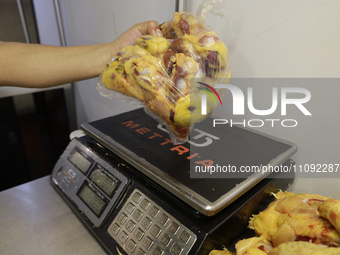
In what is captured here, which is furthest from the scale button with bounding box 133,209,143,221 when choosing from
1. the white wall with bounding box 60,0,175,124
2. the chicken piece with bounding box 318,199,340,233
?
the white wall with bounding box 60,0,175,124

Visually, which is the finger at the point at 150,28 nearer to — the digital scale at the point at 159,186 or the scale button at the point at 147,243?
the digital scale at the point at 159,186

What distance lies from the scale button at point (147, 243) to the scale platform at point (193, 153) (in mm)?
120

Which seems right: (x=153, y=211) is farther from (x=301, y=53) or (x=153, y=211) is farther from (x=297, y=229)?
(x=301, y=53)

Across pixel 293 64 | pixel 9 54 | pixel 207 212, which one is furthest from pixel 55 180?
pixel 293 64

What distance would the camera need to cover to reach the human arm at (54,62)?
878 millimetres

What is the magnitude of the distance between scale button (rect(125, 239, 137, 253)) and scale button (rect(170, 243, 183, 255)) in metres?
0.11

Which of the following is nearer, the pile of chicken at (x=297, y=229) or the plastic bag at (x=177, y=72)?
the pile of chicken at (x=297, y=229)

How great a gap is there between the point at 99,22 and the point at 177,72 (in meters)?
1.16

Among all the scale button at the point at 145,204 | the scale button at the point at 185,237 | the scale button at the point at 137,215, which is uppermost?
the scale button at the point at 145,204

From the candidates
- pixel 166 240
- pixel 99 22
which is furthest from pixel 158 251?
pixel 99 22

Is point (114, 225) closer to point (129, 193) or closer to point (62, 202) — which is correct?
point (129, 193)

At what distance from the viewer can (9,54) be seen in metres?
0.89

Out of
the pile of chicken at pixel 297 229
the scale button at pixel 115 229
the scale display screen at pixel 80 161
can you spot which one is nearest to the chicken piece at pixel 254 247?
the pile of chicken at pixel 297 229

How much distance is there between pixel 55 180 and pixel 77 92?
117cm
